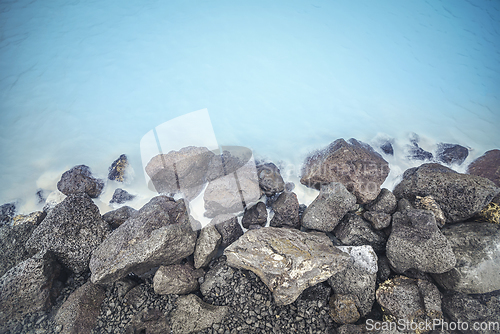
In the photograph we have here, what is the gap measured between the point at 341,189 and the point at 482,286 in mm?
1982

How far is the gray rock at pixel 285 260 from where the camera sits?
302 cm

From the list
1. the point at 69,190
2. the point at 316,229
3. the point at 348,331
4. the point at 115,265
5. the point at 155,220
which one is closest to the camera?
the point at 348,331

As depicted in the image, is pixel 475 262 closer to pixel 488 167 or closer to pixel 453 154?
pixel 488 167

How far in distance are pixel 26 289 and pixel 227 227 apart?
2.64 metres

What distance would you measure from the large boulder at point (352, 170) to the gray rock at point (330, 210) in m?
0.30

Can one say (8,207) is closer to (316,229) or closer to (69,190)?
(69,190)

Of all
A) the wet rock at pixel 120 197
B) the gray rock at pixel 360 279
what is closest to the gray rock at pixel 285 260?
the gray rock at pixel 360 279

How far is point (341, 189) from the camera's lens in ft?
12.4

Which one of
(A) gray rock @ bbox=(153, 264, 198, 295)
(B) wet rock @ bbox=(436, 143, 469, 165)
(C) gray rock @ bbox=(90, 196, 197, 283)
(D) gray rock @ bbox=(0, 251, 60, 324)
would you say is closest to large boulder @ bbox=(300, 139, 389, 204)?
(B) wet rock @ bbox=(436, 143, 469, 165)

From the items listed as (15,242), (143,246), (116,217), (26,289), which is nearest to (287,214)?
(143,246)

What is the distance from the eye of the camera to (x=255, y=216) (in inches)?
156

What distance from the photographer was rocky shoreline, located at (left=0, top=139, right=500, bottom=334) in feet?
9.98

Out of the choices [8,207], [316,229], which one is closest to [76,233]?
[8,207]

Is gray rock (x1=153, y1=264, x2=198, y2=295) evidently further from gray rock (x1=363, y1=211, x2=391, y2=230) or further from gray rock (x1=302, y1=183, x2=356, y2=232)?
gray rock (x1=363, y1=211, x2=391, y2=230)
